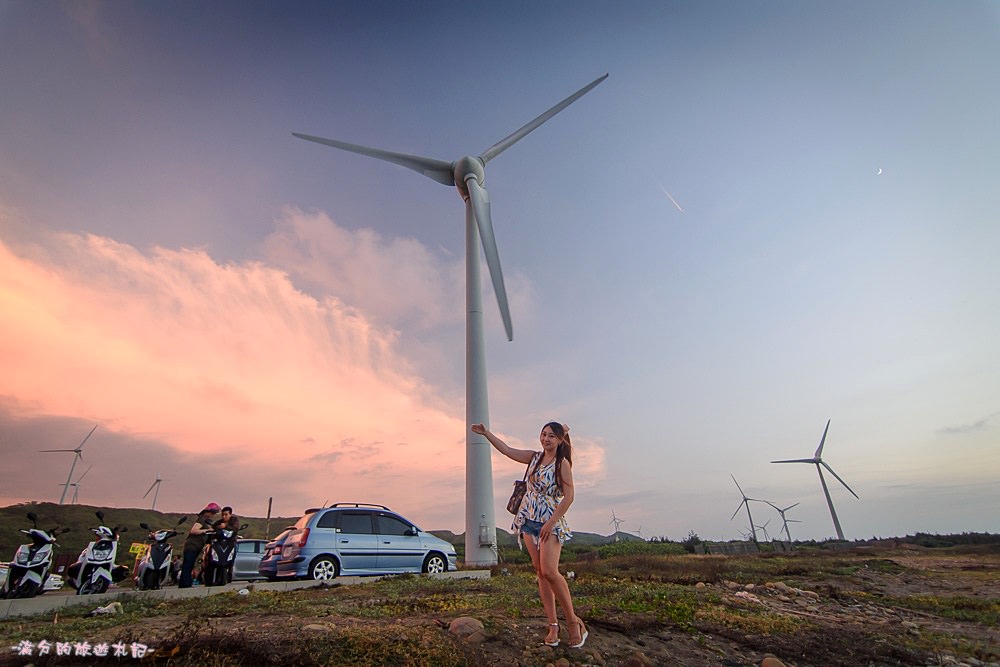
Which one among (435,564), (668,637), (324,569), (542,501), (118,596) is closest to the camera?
(542,501)

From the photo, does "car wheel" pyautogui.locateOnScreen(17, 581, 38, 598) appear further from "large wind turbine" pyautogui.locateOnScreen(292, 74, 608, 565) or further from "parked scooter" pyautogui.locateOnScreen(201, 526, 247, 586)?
"large wind turbine" pyautogui.locateOnScreen(292, 74, 608, 565)

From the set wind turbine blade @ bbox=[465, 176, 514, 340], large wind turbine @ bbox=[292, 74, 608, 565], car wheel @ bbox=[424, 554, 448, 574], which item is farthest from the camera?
wind turbine blade @ bbox=[465, 176, 514, 340]

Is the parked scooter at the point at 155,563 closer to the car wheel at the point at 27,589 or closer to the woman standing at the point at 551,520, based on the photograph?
the car wheel at the point at 27,589

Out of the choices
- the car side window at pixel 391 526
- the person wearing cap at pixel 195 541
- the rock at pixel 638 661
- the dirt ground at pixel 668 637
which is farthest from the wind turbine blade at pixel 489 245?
the rock at pixel 638 661

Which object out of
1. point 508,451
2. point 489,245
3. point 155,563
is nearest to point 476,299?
point 489,245

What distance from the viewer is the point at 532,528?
4871mm

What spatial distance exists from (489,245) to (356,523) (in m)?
11.2

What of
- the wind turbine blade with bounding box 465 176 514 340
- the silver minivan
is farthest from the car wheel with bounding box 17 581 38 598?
the wind turbine blade with bounding box 465 176 514 340

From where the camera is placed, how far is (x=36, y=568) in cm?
810

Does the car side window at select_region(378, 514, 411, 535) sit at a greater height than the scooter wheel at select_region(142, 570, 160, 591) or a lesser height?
greater

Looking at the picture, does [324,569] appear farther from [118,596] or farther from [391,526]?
[118,596]

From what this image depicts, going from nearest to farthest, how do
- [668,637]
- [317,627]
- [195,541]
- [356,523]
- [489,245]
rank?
[317,627] < [668,637] < [195,541] < [356,523] < [489,245]

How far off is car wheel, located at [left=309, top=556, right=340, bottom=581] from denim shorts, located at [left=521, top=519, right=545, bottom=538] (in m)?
7.78

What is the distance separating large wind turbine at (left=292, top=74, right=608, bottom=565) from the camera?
16.9m
